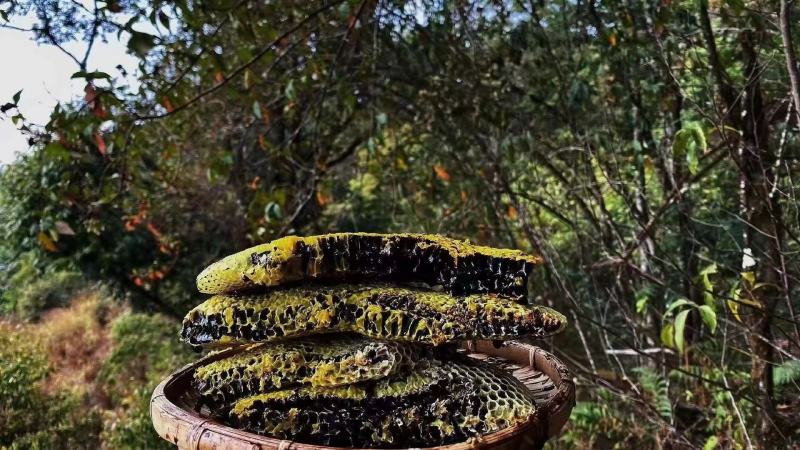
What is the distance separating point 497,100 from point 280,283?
70.1 inches

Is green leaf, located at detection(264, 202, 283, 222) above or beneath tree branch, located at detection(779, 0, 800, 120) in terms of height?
beneath

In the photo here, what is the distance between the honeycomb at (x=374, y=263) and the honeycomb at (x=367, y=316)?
0.02m

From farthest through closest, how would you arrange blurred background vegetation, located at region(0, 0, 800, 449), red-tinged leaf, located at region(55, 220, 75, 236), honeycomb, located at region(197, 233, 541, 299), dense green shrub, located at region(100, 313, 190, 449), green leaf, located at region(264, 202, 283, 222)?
1. dense green shrub, located at region(100, 313, 190, 449)
2. red-tinged leaf, located at region(55, 220, 75, 236)
3. green leaf, located at region(264, 202, 283, 222)
4. blurred background vegetation, located at region(0, 0, 800, 449)
5. honeycomb, located at region(197, 233, 541, 299)

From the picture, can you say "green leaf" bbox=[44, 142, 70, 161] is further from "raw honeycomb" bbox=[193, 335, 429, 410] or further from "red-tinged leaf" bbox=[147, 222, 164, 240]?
"red-tinged leaf" bbox=[147, 222, 164, 240]

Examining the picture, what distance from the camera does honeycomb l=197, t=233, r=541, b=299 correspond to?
76 cm

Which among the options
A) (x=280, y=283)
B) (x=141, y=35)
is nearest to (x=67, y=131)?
(x=141, y=35)

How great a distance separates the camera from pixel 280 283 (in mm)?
776

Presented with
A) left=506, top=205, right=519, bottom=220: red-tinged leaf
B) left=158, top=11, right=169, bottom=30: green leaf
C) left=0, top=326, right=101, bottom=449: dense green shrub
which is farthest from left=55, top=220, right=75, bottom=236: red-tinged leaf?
left=506, top=205, right=519, bottom=220: red-tinged leaf

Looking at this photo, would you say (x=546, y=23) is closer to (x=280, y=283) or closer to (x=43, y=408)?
(x=280, y=283)

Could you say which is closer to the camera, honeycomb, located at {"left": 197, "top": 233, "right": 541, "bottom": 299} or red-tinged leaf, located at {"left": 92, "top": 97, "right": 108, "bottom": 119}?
honeycomb, located at {"left": 197, "top": 233, "right": 541, "bottom": 299}

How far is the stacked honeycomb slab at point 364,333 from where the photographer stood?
744mm

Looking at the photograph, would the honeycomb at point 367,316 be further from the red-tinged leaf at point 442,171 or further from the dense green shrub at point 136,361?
the dense green shrub at point 136,361

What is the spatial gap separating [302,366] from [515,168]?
1.87 metres

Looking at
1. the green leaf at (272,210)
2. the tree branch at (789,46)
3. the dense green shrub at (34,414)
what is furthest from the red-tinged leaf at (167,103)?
the dense green shrub at (34,414)
